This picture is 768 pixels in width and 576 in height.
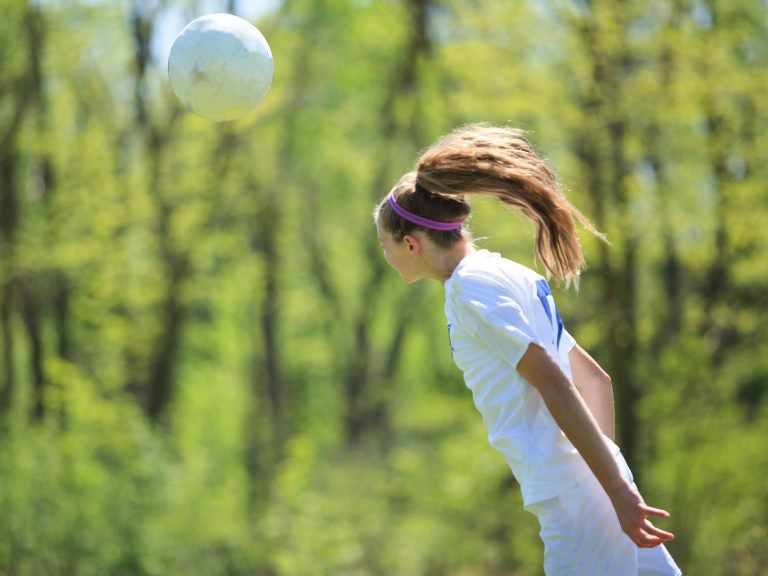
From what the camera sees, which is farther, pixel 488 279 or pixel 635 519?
pixel 488 279

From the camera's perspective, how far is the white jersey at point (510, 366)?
2729mm

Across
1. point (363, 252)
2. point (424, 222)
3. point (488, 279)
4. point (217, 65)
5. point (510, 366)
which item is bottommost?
point (363, 252)

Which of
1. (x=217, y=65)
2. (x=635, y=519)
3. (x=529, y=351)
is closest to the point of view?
(x=635, y=519)

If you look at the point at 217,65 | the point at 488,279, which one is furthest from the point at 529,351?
the point at 217,65

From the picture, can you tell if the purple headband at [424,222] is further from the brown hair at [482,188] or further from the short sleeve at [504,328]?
the short sleeve at [504,328]

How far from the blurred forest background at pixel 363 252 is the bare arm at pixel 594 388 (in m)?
5.06

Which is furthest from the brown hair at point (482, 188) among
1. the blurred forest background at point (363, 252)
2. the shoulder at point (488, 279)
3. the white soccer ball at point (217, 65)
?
the blurred forest background at point (363, 252)

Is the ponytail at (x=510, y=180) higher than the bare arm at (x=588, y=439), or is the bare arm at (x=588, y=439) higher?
the ponytail at (x=510, y=180)

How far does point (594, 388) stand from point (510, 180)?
0.69 m

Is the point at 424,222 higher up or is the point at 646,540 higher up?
the point at 424,222

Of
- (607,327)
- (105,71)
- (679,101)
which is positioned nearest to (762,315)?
(607,327)

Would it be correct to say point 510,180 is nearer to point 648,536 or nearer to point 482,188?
point 482,188

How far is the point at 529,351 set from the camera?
8.83ft

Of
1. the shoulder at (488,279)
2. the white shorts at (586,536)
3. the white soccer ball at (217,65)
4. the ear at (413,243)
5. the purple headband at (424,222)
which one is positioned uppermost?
the white soccer ball at (217,65)
